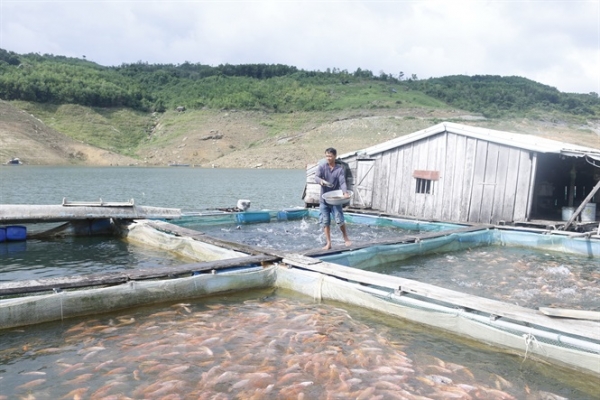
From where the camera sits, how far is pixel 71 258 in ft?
45.1

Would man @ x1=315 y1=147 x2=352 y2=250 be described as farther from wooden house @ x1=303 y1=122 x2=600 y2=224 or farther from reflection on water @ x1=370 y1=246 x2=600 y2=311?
wooden house @ x1=303 y1=122 x2=600 y2=224

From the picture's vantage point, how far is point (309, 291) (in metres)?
9.30

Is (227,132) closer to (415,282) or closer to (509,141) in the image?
(509,141)

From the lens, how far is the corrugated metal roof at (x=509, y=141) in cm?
1574

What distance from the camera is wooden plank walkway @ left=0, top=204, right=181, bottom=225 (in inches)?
614

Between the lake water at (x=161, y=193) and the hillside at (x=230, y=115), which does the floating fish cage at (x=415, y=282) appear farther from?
the hillside at (x=230, y=115)

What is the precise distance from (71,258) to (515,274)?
40.6 ft

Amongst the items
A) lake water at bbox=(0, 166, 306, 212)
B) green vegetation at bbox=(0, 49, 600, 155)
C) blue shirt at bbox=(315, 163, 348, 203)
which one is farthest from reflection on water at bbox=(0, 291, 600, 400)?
green vegetation at bbox=(0, 49, 600, 155)

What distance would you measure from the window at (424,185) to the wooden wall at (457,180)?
158 millimetres

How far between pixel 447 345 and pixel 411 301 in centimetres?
101

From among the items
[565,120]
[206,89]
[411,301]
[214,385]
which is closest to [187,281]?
[214,385]

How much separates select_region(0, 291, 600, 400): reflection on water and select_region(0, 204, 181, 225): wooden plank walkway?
948 centimetres

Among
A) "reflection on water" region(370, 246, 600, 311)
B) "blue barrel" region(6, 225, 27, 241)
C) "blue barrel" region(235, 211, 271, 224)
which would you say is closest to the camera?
"reflection on water" region(370, 246, 600, 311)

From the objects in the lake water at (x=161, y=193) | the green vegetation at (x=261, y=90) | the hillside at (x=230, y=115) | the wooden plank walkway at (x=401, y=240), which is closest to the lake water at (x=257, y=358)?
the wooden plank walkway at (x=401, y=240)
